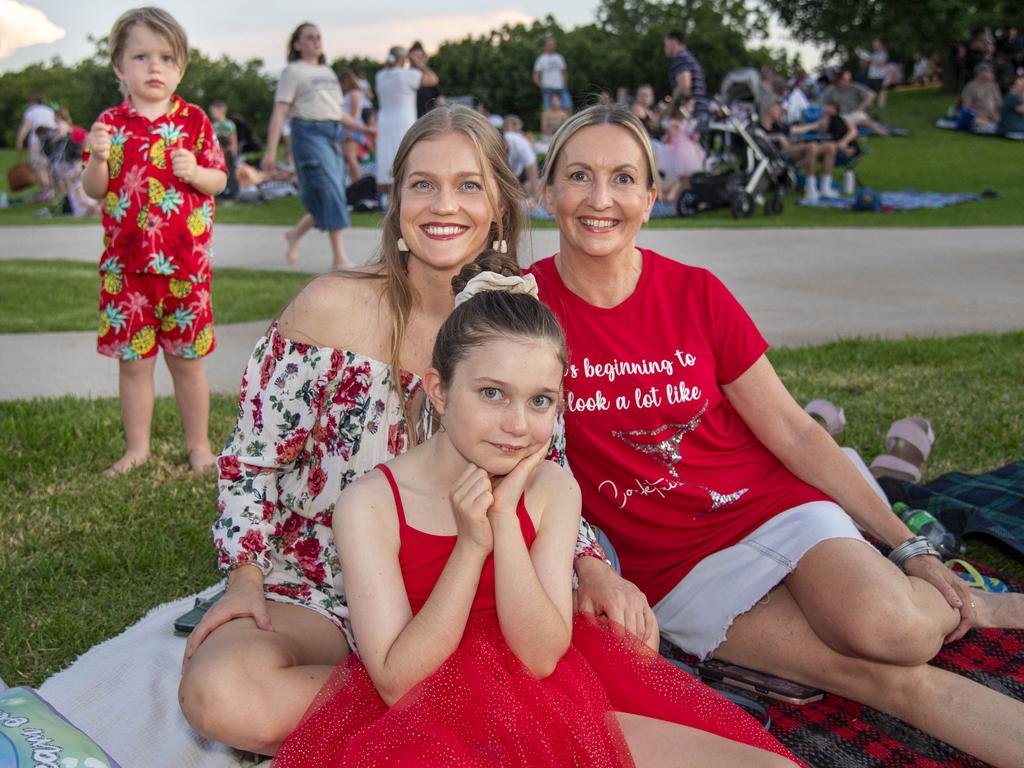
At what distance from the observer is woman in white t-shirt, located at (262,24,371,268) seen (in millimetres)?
9586

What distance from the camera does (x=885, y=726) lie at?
8.79ft

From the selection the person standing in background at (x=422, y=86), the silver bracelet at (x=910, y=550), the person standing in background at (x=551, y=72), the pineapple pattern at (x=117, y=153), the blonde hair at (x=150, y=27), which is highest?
the person standing in background at (x=551, y=72)

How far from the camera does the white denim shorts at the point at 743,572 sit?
111 inches

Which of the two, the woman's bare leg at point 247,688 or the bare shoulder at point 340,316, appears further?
the bare shoulder at point 340,316

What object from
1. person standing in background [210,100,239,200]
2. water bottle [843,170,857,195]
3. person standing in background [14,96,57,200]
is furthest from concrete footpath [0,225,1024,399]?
person standing in background [14,96,57,200]

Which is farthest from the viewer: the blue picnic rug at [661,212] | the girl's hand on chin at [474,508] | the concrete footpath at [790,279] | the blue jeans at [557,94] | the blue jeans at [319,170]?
the blue jeans at [557,94]

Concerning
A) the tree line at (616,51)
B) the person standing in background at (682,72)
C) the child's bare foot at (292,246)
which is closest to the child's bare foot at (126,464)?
the child's bare foot at (292,246)

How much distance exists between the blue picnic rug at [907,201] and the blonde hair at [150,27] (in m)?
12.2

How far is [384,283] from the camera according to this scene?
111 inches

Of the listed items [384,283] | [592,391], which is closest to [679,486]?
[592,391]

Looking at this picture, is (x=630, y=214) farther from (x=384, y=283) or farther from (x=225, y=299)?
(x=225, y=299)

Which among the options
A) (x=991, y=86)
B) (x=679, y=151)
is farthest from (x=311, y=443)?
(x=991, y=86)

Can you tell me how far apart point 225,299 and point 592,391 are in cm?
618

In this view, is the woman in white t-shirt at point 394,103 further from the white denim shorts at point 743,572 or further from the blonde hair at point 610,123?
the white denim shorts at point 743,572
